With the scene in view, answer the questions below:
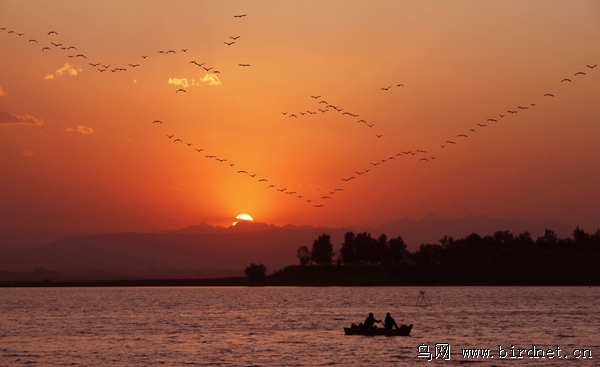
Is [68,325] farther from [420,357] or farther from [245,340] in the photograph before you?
[420,357]

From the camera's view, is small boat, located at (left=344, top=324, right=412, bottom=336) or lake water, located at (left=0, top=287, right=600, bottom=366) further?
small boat, located at (left=344, top=324, right=412, bottom=336)

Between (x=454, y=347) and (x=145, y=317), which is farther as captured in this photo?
(x=145, y=317)

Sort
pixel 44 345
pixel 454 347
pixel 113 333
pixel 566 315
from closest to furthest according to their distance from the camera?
pixel 454 347 < pixel 44 345 < pixel 113 333 < pixel 566 315

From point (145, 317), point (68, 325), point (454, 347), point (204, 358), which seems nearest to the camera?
point (204, 358)

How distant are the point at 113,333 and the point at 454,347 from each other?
44.7 m

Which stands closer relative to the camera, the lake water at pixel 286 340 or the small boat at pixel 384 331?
the lake water at pixel 286 340

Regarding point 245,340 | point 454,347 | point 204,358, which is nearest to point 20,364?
point 204,358

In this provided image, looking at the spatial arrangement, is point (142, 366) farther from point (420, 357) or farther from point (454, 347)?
point (454, 347)

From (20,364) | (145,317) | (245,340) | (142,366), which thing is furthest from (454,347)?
(145,317)

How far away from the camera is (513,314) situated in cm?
13388

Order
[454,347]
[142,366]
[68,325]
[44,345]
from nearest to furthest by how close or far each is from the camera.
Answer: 1. [142,366]
2. [454,347]
3. [44,345]
4. [68,325]

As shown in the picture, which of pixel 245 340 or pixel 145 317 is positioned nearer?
pixel 245 340

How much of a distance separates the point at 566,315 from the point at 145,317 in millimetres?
69680

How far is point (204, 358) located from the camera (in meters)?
75.1
